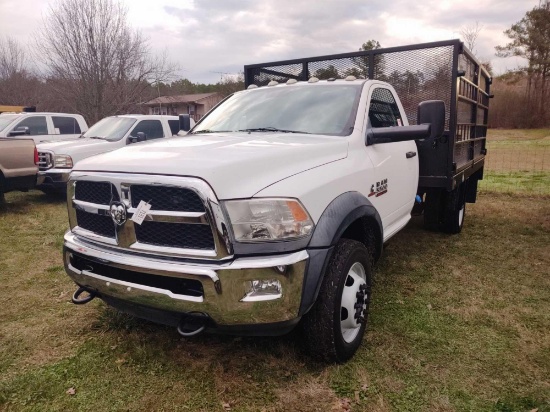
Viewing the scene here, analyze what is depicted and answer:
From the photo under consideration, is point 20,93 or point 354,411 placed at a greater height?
point 20,93

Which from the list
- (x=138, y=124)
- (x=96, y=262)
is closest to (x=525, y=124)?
(x=138, y=124)

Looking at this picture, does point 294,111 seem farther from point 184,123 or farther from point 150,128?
point 150,128

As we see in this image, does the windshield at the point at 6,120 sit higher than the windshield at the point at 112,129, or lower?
higher

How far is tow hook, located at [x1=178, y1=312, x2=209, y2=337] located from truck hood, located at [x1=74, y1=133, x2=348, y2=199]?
67cm

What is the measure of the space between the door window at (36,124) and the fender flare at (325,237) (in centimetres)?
1035

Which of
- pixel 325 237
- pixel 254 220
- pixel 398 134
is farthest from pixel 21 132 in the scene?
pixel 325 237

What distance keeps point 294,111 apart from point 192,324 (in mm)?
1955

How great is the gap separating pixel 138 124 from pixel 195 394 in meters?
7.85

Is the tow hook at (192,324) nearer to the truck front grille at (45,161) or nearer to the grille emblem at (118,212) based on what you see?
the grille emblem at (118,212)

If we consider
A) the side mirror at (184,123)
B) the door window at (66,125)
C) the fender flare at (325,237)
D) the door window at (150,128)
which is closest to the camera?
the fender flare at (325,237)

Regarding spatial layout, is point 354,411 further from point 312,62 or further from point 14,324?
point 312,62

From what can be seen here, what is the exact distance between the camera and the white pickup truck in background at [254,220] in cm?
222

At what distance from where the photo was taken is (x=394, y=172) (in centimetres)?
374

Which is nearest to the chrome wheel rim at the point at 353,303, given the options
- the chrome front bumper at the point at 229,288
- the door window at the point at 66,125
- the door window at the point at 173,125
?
the chrome front bumper at the point at 229,288
